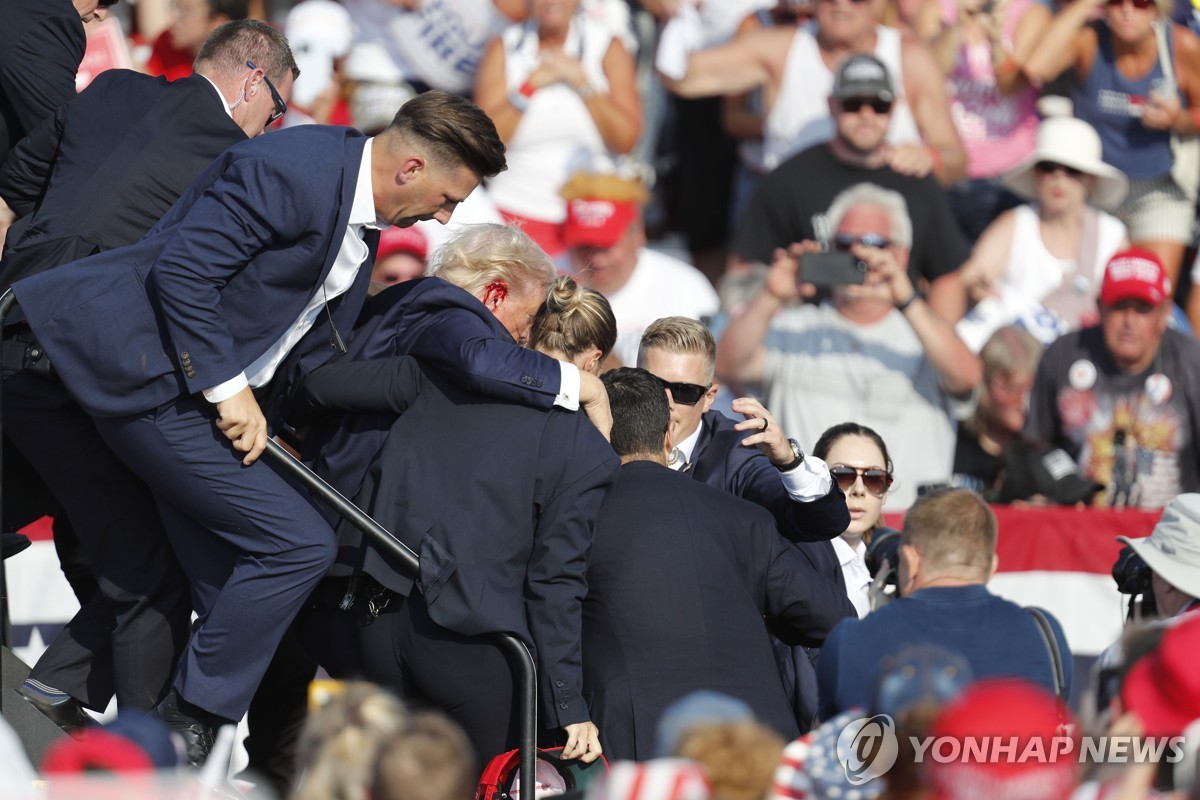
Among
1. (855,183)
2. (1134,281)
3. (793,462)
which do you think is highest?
(855,183)

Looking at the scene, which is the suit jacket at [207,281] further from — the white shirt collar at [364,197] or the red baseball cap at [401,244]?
the red baseball cap at [401,244]

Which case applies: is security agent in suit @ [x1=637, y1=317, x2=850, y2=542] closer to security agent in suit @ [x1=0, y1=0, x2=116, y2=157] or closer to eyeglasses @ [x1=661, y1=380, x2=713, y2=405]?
eyeglasses @ [x1=661, y1=380, x2=713, y2=405]

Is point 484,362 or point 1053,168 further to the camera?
point 1053,168

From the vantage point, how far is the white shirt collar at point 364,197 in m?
4.27

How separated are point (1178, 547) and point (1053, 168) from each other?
13.4 feet

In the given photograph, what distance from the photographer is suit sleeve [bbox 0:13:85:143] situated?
5.13m

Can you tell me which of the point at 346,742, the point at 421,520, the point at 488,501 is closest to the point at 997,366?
the point at 488,501

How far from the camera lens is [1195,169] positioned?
29.7 ft

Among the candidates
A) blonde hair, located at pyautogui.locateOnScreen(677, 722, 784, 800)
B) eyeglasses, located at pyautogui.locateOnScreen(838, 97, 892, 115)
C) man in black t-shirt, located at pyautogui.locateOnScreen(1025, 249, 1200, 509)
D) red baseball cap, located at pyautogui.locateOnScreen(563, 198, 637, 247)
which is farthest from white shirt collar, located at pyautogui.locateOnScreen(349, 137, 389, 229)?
man in black t-shirt, located at pyautogui.locateOnScreen(1025, 249, 1200, 509)

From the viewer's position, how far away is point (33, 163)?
4.95m

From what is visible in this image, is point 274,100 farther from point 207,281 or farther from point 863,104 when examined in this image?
point 863,104

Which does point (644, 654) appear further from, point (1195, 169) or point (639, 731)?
point (1195, 169)

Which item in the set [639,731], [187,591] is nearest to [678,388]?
[639,731]

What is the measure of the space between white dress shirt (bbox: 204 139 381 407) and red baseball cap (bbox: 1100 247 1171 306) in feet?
14.5
